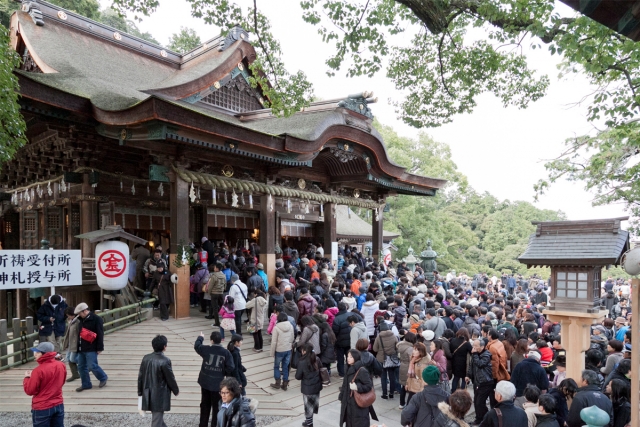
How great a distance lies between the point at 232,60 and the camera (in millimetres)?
15164

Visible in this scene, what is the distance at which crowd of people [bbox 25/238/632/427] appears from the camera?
463 centimetres

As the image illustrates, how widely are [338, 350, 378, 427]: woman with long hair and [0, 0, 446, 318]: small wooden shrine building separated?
604 centimetres

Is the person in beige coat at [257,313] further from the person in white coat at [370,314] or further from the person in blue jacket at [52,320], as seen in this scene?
the person in blue jacket at [52,320]

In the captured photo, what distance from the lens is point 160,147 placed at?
415 inches

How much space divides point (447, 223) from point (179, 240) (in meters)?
26.4

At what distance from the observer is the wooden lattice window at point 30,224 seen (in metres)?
15.2

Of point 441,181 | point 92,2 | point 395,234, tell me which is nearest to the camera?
point 441,181

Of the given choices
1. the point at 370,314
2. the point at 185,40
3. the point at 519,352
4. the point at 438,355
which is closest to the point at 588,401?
the point at 519,352

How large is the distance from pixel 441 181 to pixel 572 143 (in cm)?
860

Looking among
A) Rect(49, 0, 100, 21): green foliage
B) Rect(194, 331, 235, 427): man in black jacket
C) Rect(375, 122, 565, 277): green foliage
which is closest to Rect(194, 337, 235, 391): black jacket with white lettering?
Rect(194, 331, 235, 427): man in black jacket

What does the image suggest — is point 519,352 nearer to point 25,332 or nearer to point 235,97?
point 25,332

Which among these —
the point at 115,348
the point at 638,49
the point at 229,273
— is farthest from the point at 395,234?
the point at 638,49

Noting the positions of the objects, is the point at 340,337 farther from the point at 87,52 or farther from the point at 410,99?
the point at 87,52

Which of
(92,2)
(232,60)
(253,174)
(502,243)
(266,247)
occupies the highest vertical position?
(92,2)
